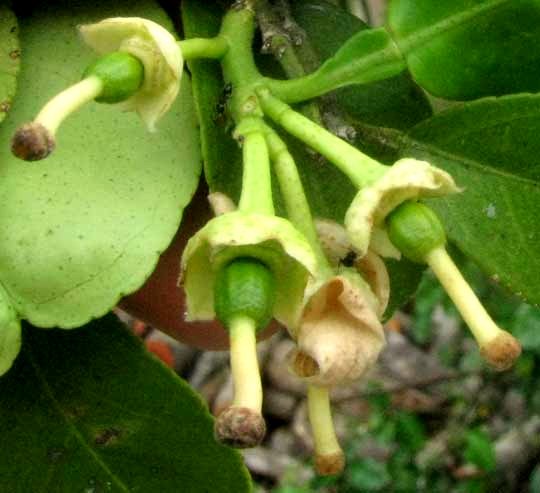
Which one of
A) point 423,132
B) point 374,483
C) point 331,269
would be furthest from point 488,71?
point 374,483

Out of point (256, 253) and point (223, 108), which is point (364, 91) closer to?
→ point (223, 108)

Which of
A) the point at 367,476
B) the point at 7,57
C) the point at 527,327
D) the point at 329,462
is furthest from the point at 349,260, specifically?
the point at 367,476

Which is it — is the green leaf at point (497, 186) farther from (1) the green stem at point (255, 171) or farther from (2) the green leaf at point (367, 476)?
(2) the green leaf at point (367, 476)

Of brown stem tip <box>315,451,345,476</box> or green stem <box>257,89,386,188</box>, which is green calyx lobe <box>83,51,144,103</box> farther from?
brown stem tip <box>315,451,345,476</box>

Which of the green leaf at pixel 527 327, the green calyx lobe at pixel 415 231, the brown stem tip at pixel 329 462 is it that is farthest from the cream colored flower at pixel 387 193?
the green leaf at pixel 527 327

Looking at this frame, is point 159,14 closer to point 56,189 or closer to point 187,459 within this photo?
point 56,189

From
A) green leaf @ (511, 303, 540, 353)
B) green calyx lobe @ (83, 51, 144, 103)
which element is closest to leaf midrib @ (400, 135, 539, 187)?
green calyx lobe @ (83, 51, 144, 103)
